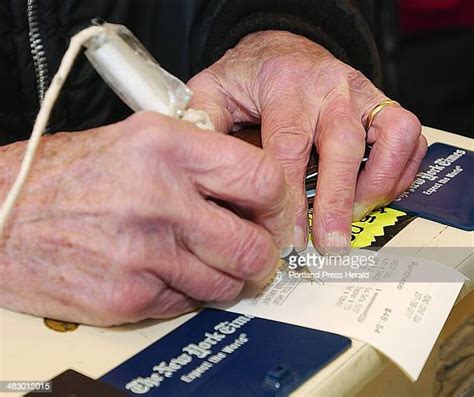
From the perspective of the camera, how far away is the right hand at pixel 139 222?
542 millimetres

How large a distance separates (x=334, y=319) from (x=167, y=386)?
5.4 inches

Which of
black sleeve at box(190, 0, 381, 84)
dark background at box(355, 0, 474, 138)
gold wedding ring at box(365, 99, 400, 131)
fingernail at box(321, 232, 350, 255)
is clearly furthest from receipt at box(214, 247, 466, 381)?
dark background at box(355, 0, 474, 138)

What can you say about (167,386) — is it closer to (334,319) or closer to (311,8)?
(334,319)

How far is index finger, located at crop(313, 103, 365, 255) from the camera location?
673 millimetres

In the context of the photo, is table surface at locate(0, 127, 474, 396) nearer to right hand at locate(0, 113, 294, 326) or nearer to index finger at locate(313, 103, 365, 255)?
right hand at locate(0, 113, 294, 326)

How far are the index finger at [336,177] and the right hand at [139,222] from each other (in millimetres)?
99

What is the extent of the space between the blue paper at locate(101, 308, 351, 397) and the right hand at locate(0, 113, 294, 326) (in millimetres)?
28

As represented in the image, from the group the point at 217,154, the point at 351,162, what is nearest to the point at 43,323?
the point at 217,154

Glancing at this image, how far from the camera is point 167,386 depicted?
20.4 inches

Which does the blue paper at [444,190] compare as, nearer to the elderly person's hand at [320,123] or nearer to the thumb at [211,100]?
the elderly person's hand at [320,123]

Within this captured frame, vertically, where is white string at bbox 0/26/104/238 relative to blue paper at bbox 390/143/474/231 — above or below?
above

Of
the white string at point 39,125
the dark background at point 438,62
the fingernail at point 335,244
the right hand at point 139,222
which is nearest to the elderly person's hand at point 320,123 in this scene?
the fingernail at point 335,244

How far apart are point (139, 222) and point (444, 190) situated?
1.16 ft

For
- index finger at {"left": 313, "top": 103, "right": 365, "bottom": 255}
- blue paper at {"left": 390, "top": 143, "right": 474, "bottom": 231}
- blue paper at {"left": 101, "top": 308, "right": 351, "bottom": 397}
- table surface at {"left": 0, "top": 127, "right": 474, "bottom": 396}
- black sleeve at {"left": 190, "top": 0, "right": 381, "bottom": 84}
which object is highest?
black sleeve at {"left": 190, "top": 0, "right": 381, "bottom": 84}
